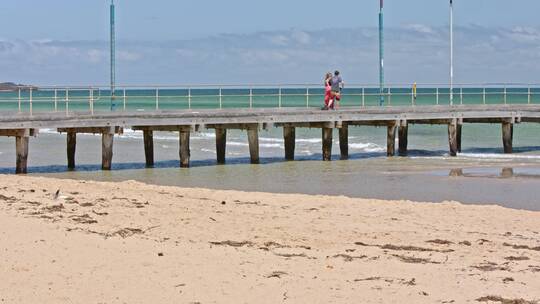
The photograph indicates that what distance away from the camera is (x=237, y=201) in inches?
755

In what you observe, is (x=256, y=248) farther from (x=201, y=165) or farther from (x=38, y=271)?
(x=201, y=165)

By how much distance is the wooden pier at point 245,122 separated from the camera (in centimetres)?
2872

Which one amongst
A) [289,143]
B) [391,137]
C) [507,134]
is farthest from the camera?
[507,134]

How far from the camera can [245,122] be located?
106ft

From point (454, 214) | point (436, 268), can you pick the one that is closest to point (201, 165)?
point (454, 214)

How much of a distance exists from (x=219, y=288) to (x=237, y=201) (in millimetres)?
8662

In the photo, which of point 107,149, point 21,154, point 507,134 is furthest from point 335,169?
point 507,134

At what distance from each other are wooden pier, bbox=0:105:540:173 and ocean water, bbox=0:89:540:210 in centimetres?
75

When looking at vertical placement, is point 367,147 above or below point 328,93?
below

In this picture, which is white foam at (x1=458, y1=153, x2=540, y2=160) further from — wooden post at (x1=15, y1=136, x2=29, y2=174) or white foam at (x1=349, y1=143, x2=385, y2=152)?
wooden post at (x1=15, y1=136, x2=29, y2=174)

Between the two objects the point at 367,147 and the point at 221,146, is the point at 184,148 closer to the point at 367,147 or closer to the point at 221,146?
the point at 221,146

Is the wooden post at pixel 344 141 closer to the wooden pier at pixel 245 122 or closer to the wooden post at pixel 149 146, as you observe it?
the wooden pier at pixel 245 122

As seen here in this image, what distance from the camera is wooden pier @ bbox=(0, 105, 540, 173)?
2872 cm

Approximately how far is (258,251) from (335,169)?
18.0 m
